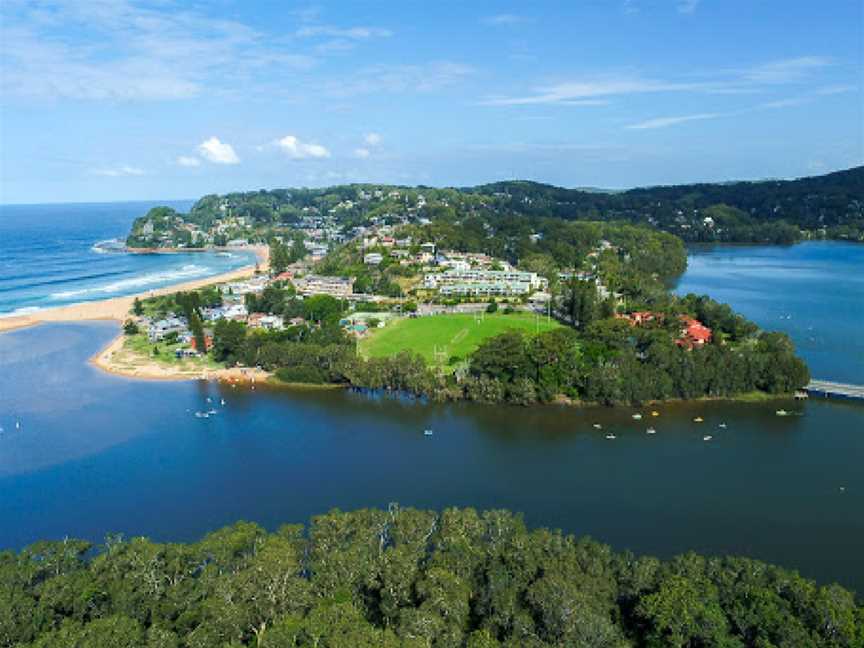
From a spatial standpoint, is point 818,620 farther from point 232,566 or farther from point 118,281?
point 118,281

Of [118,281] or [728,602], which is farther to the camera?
[118,281]

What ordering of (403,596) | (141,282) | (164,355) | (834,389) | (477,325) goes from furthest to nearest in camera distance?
(141,282) → (477,325) → (164,355) → (834,389) → (403,596)

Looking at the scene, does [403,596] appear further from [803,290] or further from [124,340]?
[803,290]

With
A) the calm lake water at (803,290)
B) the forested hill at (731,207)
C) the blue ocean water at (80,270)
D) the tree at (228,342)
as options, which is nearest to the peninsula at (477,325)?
the tree at (228,342)

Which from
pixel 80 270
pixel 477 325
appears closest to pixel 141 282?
pixel 80 270

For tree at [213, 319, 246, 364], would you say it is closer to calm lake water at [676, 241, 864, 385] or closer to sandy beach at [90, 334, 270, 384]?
sandy beach at [90, 334, 270, 384]

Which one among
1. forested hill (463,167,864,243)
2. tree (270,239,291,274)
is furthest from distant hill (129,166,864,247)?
tree (270,239,291,274)

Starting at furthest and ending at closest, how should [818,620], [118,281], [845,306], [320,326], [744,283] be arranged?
[118,281] < [744,283] < [845,306] < [320,326] < [818,620]

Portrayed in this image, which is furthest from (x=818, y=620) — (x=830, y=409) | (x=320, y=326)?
(x=320, y=326)
